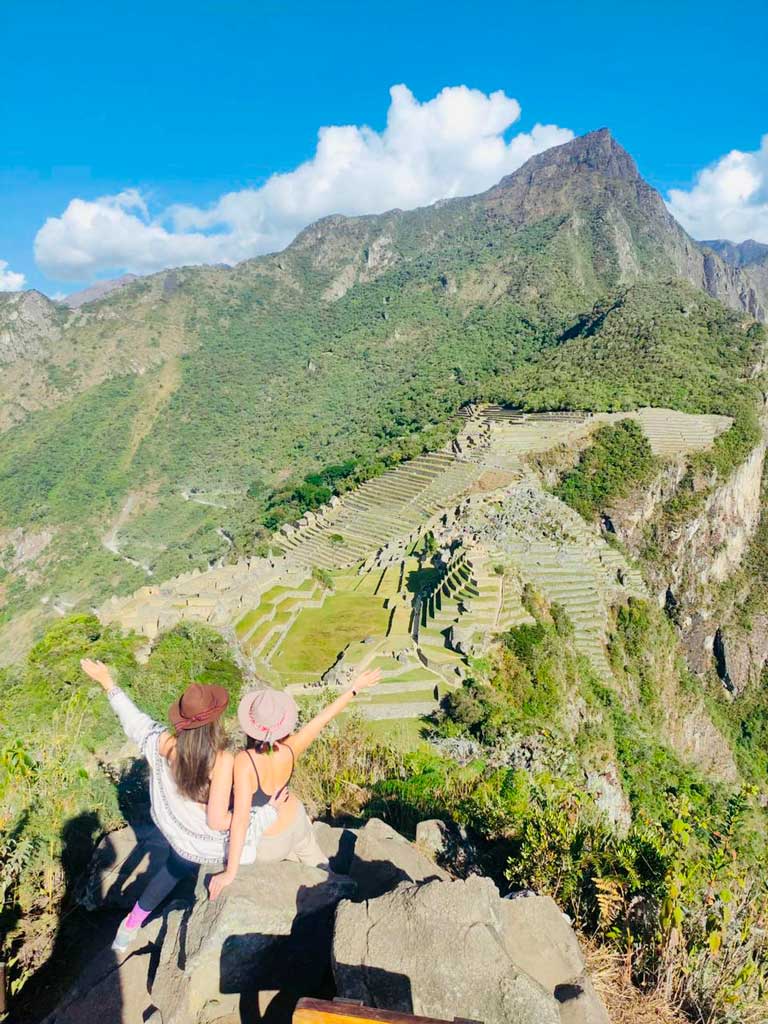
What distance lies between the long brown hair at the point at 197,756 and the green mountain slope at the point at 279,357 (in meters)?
35.9

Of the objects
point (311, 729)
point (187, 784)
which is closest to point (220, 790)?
point (187, 784)

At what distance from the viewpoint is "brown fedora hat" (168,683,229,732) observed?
3248mm

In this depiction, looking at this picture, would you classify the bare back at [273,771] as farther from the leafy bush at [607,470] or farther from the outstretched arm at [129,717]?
the leafy bush at [607,470]

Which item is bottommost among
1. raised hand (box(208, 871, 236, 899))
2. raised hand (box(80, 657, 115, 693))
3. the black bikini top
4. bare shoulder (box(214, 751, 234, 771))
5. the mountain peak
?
raised hand (box(208, 871, 236, 899))

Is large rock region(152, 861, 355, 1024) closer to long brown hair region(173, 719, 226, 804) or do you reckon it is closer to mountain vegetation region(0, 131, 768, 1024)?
long brown hair region(173, 719, 226, 804)

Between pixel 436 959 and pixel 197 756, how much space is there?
1593 millimetres

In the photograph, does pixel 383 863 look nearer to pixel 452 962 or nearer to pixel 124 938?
pixel 452 962

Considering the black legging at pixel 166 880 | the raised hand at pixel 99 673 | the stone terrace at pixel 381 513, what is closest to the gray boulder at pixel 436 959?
the black legging at pixel 166 880

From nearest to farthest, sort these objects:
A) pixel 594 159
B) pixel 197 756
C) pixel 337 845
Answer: pixel 197 756, pixel 337 845, pixel 594 159

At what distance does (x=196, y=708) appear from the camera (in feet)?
10.6

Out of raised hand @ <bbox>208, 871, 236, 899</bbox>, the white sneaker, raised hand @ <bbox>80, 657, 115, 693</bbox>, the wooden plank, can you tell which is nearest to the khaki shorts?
raised hand @ <bbox>208, 871, 236, 899</bbox>

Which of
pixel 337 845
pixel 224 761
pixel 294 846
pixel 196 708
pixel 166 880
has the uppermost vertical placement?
pixel 196 708

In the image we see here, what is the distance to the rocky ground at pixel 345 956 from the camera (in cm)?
254

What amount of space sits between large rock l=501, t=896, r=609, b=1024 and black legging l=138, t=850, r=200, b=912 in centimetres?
200
